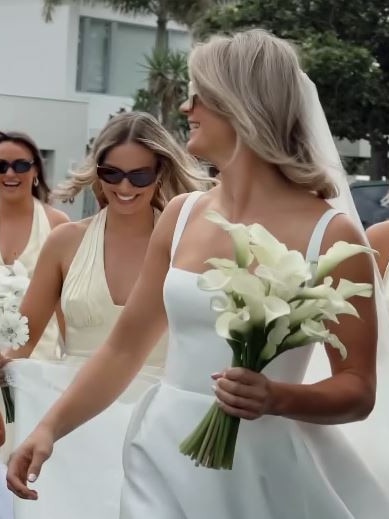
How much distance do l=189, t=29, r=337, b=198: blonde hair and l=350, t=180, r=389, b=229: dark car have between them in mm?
4651

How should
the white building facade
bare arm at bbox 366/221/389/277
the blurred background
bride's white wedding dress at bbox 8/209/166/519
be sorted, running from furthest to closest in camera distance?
the white building facade → the blurred background → bare arm at bbox 366/221/389/277 → bride's white wedding dress at bbox 8/209/166/519

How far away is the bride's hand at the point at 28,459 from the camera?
3.58 metres

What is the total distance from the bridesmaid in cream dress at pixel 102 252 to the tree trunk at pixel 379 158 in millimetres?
27969

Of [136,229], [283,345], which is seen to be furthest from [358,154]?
[283,345]

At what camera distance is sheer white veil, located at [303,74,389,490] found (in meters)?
3.60

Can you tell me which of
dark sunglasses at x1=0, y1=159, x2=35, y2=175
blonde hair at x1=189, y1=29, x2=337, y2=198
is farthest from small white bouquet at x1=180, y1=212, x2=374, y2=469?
dark sunglasses at x1=0, y1=159, x2=35, y2=175

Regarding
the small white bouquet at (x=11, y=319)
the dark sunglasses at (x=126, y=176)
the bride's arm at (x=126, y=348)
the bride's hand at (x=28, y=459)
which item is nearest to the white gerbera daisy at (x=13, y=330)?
the small white bouquet at (x=11, y=319)

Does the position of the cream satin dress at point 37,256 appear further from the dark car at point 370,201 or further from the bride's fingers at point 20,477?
the bride's fingers at point 20,477

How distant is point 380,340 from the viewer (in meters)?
3.66

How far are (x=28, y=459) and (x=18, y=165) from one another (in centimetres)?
451

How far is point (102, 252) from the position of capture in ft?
18.3

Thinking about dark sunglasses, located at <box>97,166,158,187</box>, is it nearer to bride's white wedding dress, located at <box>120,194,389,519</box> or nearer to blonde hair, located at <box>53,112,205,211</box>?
blonde hair, located at <box>53,112,205,211</box>

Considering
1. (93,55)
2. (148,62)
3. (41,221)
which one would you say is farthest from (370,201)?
(93,55)

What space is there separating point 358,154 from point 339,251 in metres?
39.3
